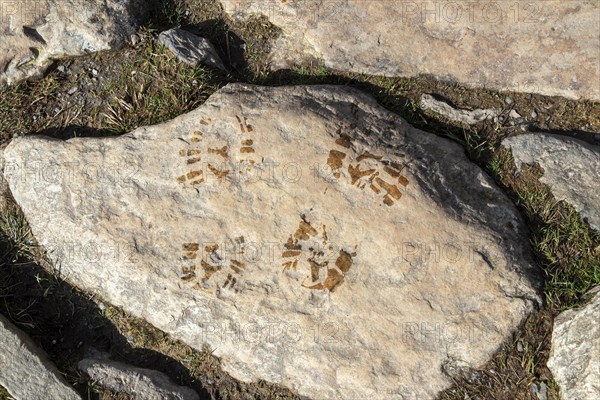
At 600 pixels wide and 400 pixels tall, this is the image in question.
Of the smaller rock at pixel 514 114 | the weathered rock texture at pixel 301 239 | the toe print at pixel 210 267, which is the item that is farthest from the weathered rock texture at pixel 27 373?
the smaller rock at pixel 514 114

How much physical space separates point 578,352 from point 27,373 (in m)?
3.22

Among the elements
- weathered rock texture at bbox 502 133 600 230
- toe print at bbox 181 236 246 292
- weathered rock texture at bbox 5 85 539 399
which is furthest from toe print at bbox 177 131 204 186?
weathered rock texture at bbox 502 133 600 230

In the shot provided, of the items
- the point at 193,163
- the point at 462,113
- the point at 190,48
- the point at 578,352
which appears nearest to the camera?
the point at 578,352

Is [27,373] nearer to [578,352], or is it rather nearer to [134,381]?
[134,381]

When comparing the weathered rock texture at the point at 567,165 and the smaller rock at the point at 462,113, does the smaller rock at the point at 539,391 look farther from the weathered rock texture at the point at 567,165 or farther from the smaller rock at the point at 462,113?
the smaller rock at the point at 462,113

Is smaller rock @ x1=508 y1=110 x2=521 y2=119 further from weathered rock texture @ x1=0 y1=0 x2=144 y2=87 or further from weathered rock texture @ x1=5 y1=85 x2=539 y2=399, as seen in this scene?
weathered rock texture @ x1=0 y1=0 x2=144 y2=87

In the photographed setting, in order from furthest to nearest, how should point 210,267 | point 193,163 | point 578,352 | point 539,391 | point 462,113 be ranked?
point 462,113 < point 193,163 < point 210,267 < point 539,391 < point 578,352

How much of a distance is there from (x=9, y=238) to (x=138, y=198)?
1.03 m

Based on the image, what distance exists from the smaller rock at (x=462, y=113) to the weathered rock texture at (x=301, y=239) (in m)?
0.30

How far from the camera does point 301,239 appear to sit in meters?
3.70

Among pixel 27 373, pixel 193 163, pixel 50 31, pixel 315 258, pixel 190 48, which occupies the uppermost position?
pixel 190 48

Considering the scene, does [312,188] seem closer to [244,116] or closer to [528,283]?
[244,116]

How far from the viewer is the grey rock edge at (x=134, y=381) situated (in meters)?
3.83

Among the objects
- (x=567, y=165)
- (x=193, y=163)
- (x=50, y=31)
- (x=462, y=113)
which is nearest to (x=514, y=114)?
(x=462, y=113)
